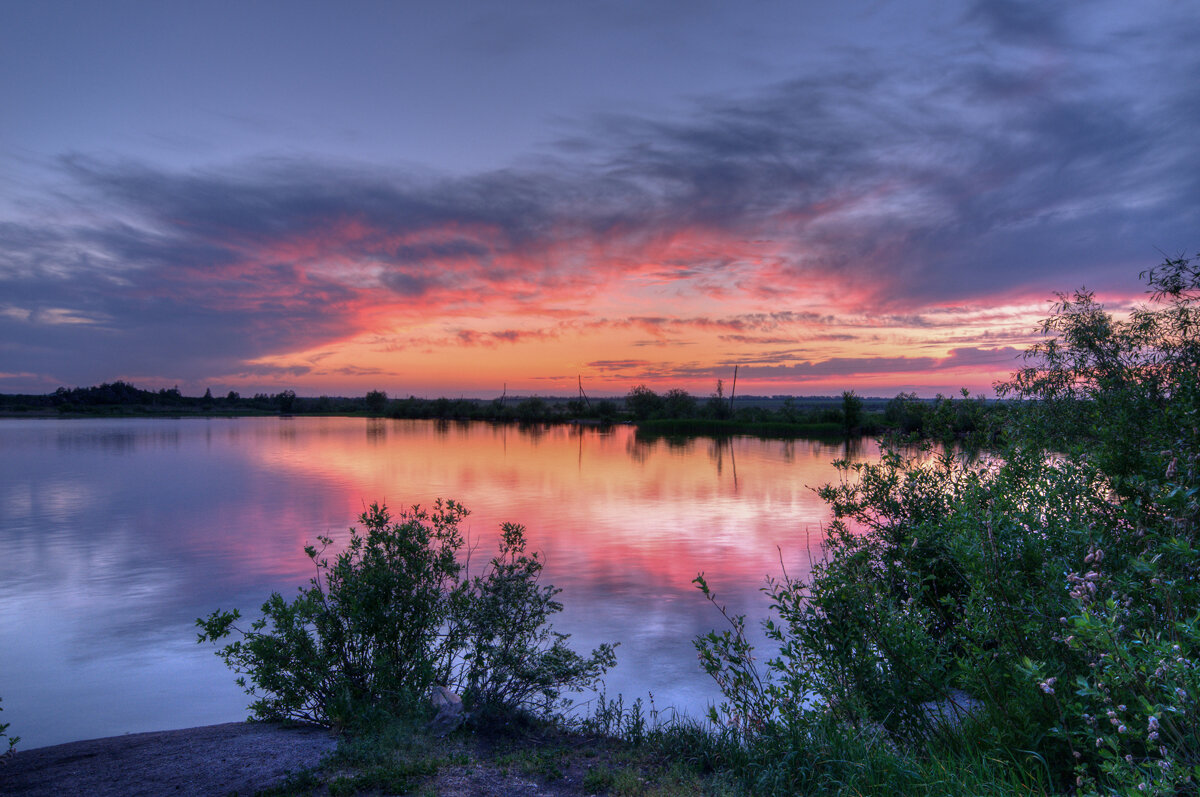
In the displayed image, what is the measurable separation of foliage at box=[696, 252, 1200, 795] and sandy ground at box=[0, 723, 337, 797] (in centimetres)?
352

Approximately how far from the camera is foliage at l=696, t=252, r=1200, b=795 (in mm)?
2877

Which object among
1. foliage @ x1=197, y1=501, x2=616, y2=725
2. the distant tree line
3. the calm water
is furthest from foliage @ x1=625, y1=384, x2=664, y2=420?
foliage @ x1=197, y1=501, x2=616, y2=725

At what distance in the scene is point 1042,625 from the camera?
371 centimetres

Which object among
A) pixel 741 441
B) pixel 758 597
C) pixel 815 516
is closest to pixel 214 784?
pixel 758 597

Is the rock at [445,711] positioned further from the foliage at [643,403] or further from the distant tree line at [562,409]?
the foliage at [643,403]

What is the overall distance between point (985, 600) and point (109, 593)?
1372cm

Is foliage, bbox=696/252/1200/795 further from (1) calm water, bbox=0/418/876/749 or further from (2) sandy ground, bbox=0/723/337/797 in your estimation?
(2) sandy ground, bbox=0/723/337/797

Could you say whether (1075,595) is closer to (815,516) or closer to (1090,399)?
(1090,399)

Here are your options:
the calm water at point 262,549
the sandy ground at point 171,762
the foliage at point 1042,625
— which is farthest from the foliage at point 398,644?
the foliage at point 1042,625

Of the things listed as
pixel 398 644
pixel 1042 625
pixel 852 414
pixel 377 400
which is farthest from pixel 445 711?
pixel 377 400

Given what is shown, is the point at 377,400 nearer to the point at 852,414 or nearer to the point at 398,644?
the point at 852,414

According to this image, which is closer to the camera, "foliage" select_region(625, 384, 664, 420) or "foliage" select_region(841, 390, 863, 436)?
"foliage" select_region(841, 390, 863, 436)

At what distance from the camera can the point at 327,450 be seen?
137ft

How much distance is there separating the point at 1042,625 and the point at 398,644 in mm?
5627
